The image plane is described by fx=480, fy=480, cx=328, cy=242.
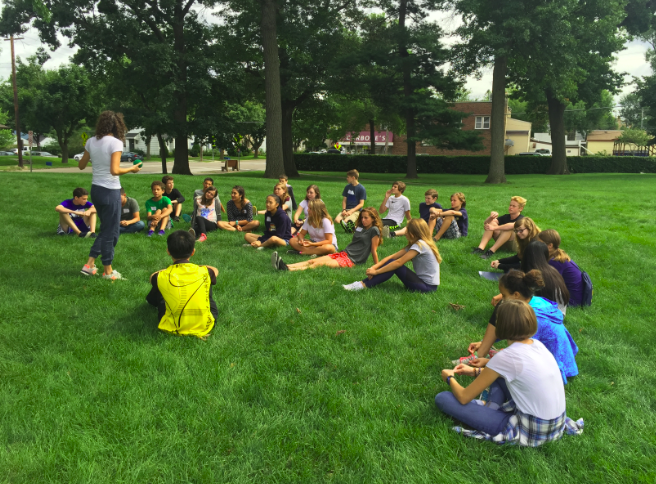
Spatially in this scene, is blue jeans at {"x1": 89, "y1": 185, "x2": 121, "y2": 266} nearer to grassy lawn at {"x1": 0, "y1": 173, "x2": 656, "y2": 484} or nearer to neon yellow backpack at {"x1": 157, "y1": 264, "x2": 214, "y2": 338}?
grassy lawn at {"x1": 0, "y1": 173, "x2": 656, "y2": 484}

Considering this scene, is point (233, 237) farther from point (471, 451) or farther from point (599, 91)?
point (599, 91)

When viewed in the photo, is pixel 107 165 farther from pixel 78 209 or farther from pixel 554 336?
pixel 554 336

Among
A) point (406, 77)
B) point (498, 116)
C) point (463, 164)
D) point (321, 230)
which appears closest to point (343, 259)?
point (321, 230)

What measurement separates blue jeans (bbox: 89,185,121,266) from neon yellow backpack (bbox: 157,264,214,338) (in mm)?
1933

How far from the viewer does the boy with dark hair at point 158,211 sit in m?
10.1

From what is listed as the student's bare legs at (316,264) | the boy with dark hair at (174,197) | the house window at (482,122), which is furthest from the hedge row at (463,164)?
the student's bare legs at (316,264)

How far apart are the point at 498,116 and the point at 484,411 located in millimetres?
27780

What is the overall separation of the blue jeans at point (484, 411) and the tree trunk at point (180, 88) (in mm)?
26394

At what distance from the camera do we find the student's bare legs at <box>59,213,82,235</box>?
31.0ft

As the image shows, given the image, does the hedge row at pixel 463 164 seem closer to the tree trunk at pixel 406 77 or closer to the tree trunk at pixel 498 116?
the tree trunk at pixel 406 77

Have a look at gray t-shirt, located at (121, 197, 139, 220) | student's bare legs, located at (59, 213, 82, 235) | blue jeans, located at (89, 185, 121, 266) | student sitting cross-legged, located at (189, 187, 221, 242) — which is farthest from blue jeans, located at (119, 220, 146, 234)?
blue jeans, located at (89, 185, 121, 266)

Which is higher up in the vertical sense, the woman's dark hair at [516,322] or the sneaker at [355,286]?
the woman's dark hair at [516,322]

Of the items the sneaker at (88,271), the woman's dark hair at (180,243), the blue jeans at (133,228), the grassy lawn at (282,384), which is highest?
the woman's dark hair at (180,243)

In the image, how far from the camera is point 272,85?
933 inches
